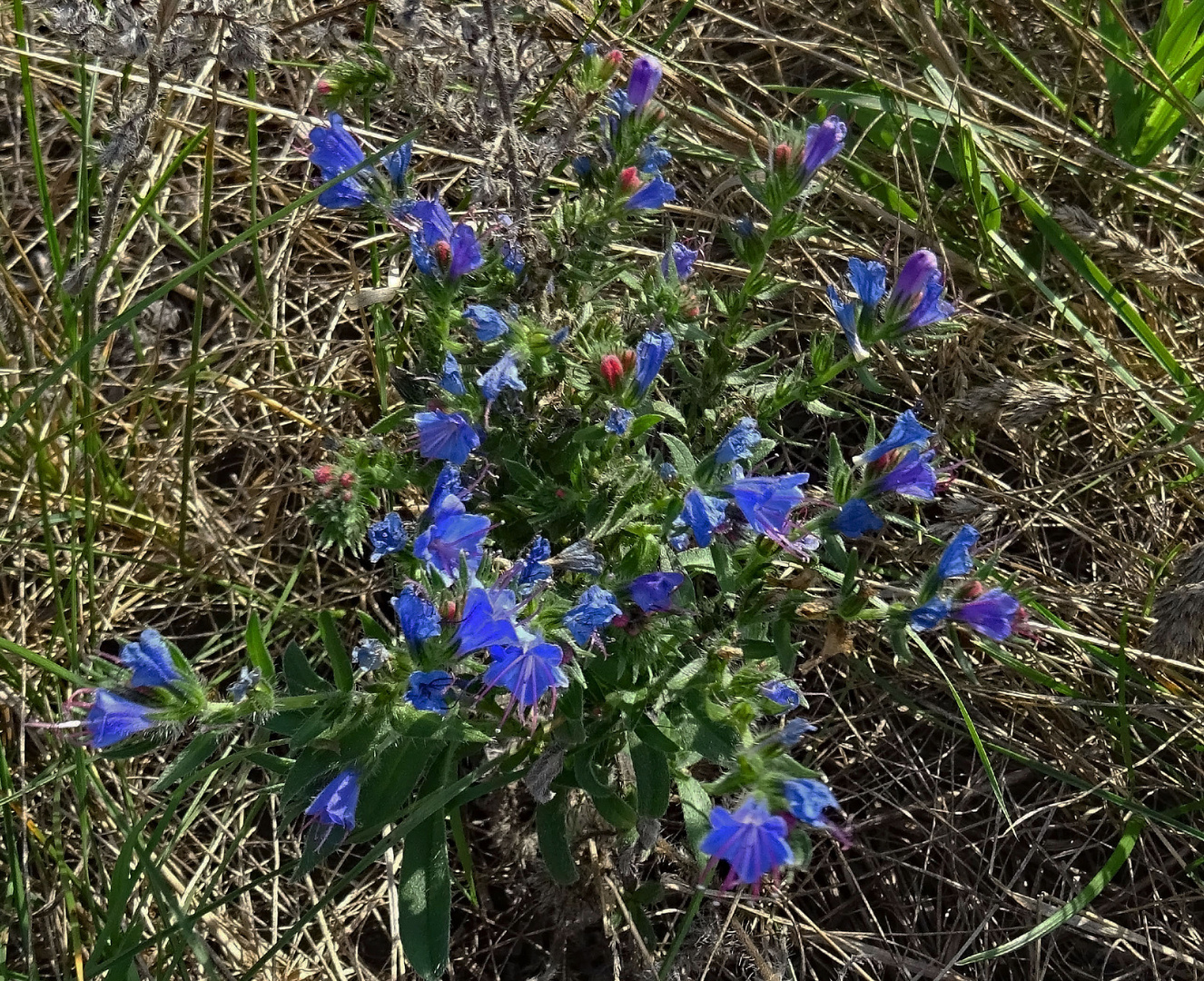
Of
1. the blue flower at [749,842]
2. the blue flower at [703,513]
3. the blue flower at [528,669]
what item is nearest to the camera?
the blue flower at [749,842]

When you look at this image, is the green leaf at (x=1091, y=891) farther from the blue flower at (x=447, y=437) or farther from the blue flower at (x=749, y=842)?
the blue flower at (x=447, y=437)

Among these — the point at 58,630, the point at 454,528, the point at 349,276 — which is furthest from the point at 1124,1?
the point at 58,630

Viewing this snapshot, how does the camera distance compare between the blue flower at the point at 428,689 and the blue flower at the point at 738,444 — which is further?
the blue flower at the point at 738,444

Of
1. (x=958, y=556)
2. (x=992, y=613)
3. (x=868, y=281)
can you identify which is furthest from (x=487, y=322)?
(x=992, y=613)

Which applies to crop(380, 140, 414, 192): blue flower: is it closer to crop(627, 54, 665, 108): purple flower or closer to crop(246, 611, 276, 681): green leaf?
crop(627, 54, 665, 108): purple flower

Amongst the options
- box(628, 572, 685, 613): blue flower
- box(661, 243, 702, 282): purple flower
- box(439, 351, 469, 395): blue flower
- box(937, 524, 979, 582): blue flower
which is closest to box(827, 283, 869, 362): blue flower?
box(661, 243, 702, 282): purple flower

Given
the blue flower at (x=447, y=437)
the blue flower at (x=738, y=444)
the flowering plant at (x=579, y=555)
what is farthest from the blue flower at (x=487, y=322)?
the blue flower at (x=738, y=444)

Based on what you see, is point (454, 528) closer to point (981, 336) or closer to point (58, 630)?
point (58, 630)
